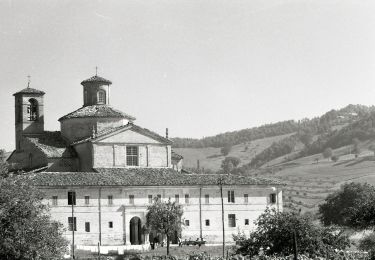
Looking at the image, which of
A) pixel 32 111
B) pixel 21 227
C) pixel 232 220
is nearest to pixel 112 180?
pixel 232 220

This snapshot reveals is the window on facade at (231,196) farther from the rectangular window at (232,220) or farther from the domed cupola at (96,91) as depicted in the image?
the domed cupola at (96,91)

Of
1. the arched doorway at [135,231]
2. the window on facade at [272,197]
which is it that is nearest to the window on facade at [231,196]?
the window on facade at [272,197]

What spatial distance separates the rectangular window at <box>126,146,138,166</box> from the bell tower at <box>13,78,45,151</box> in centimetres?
1079

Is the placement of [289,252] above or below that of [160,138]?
below

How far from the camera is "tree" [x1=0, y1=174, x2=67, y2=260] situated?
4469 cm

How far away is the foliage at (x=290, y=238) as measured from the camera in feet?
147

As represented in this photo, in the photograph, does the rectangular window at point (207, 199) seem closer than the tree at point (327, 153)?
Yes

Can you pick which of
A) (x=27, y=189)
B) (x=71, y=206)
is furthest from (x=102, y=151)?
(x=27, y=189)

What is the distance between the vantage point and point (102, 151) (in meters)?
79.4

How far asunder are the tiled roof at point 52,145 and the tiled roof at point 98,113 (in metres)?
2.15

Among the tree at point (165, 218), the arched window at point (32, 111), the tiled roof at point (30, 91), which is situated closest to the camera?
the tree at point (165, 218)

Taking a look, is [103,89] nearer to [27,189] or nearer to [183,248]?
[183,248]

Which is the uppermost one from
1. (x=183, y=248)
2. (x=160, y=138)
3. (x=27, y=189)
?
(x=160, y=138)

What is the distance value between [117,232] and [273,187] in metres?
14.8
